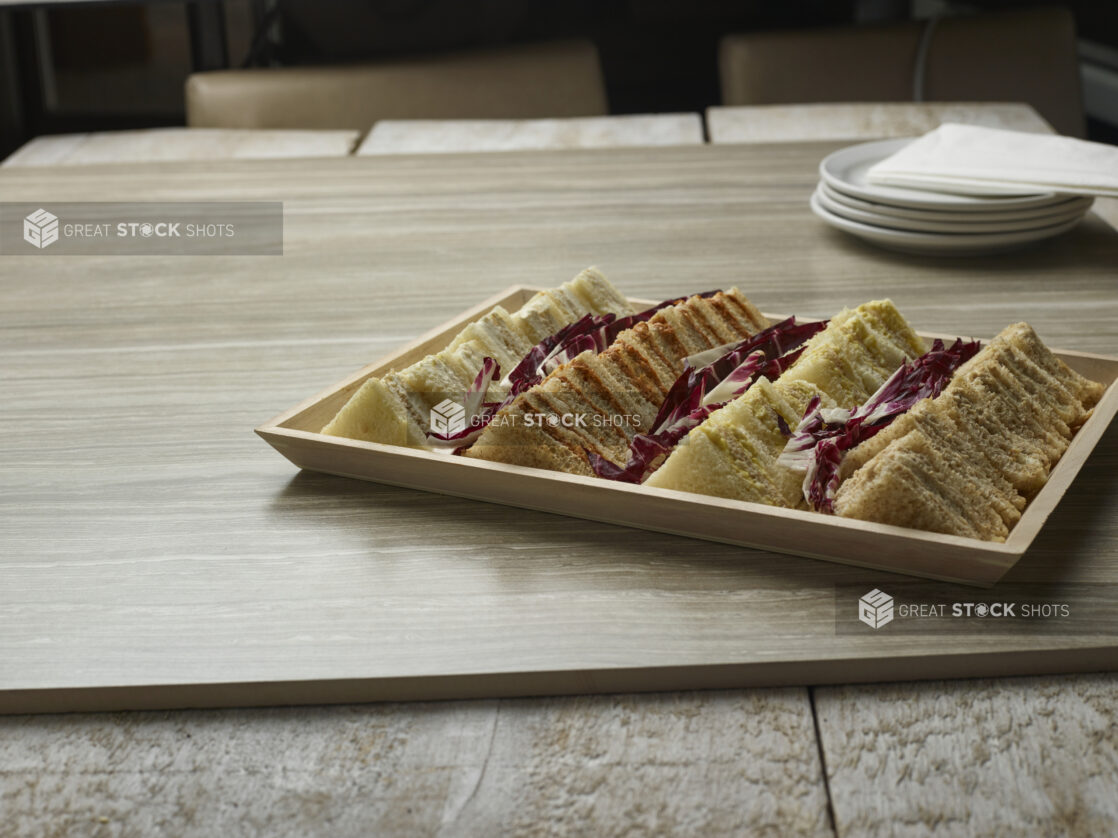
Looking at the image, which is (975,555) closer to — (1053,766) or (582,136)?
(1053,766)

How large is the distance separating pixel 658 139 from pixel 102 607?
2.09 metres

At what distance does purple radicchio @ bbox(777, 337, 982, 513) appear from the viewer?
930 mm

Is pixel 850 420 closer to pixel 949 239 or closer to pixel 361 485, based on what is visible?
pixel 361 485

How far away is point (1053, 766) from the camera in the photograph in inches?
28.4

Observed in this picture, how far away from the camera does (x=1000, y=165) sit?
1.75 m

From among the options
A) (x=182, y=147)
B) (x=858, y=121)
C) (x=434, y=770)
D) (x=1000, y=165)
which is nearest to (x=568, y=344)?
(x=434, y=770)

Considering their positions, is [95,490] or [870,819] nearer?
[870,819]

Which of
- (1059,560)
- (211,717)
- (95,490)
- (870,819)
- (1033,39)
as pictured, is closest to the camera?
(870,819)

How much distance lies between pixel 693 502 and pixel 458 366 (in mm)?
338

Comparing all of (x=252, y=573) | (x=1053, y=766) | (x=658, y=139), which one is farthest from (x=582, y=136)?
(x=1053, y=766)
